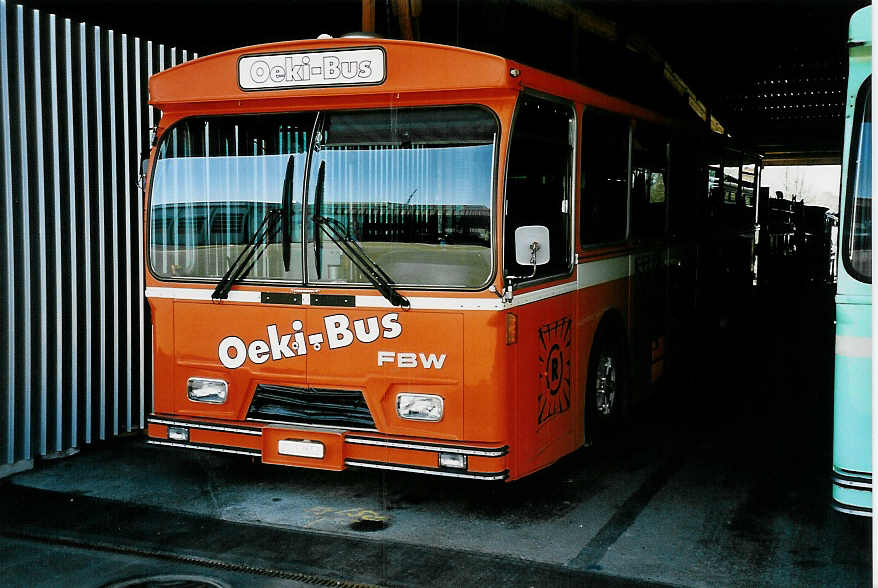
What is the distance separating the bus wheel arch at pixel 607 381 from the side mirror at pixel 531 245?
5.63 feet

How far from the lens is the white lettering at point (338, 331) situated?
572cm

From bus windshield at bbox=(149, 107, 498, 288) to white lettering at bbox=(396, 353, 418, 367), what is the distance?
42 centimetres

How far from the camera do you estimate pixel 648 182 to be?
320 inches

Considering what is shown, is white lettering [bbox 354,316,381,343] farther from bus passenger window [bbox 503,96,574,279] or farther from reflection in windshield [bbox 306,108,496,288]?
bus passenger window [bbox 503,96,574,279]

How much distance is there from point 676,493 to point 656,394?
136 inches

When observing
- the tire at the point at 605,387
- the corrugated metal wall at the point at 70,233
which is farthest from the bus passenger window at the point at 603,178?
the corrugated metal wall at the point at 70,233

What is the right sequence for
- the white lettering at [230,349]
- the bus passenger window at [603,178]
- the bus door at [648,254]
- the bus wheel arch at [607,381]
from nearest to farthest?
1. the white lettering at [230,349]
2. the bus passenger window at [603,178]
3. the bus wheel arch at [607,381]
4. the bus door at [648,254]

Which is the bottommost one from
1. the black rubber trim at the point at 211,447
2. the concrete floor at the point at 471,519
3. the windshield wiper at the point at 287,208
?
the concrete floor at the point at 471,519

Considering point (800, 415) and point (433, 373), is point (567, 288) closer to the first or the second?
point (433, 373)

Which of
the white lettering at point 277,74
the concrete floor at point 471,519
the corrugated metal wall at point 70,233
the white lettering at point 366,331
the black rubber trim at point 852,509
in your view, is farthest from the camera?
the corrugated metal wall at point 70,233

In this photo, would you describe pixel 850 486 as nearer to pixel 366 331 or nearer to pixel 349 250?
pixel 366 331

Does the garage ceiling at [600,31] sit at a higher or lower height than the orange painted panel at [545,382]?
higher

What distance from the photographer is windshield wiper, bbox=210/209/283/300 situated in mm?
5902

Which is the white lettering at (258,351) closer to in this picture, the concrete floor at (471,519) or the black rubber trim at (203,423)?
the black rubber trim at (203,423)
